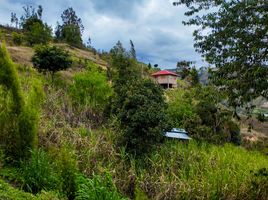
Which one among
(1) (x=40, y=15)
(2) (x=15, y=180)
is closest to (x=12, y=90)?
(2) (x=15, y=180)

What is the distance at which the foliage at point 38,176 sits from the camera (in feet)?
21.2

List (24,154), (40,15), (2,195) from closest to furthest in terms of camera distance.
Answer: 1. (2,195)
2. (24,154)
3. (40,15)

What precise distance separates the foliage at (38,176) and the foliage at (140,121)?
7.89 feet

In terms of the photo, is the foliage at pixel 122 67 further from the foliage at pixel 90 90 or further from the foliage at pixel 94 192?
the foliage at pixel 94 192

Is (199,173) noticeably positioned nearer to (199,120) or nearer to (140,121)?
(140,121)

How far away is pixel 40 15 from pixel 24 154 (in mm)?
37543

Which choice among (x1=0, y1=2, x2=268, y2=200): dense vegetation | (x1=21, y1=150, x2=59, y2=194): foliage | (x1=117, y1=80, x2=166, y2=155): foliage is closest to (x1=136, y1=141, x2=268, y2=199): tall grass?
(x1=0, y1=2, x2=268, y2=200): dense vegetation

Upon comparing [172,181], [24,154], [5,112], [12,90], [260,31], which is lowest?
[172,181]

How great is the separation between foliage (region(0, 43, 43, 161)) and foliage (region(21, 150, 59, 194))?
0.61 metres

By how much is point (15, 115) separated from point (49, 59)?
10364 millimetres

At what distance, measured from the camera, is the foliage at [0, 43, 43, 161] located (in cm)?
743

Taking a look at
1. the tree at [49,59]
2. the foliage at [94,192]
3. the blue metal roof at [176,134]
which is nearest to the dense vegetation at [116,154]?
Answer: the foliage at [94,192]

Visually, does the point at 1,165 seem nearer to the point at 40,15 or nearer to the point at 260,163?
the point at 260,163

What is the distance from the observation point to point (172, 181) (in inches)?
296
